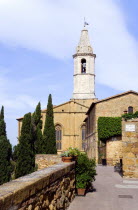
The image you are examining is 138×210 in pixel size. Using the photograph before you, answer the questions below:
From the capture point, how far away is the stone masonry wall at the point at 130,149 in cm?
1373

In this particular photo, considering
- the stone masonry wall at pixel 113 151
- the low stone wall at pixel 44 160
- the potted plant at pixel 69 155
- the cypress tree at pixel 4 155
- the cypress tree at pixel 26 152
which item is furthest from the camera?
the cypress tree at pixel 4 155

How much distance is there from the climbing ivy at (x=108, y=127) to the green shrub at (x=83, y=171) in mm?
21777

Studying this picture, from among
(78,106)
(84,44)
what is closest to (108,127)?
(78,106)

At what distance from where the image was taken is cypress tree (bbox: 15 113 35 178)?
32062mm

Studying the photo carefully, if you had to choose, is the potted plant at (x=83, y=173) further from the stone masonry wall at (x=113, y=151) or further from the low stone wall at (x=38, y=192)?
the stone masonry wall at (x=113, y=151)

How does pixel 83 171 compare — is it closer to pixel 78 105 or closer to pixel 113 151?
pixel 113 151

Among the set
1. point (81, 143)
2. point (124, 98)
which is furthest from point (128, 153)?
point (81, 143)

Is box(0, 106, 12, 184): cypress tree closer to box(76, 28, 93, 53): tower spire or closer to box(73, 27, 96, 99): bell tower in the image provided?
box(73, 27, 96, 99): bell tower

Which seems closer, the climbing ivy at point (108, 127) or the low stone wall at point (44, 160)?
the low stone wall at point (44, 160)

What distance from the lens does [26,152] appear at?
33875mm

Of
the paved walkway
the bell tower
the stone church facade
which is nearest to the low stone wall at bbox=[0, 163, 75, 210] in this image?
the paved walkway

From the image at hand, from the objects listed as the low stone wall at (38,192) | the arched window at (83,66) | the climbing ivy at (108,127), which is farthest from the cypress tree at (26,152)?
the arched window at (83,66)

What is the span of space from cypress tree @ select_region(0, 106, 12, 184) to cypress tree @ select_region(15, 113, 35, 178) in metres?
2.39

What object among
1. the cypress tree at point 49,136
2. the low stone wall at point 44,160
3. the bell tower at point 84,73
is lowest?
the low stone wall at point 44,160
